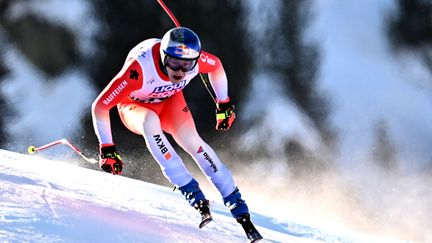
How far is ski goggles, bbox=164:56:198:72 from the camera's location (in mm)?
4984

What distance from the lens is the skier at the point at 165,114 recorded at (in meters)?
4.94

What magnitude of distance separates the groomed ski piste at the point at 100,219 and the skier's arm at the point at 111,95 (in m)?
0.77

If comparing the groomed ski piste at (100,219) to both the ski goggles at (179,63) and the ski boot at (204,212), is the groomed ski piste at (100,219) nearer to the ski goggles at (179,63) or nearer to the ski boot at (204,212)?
the ski boot at (204,212)

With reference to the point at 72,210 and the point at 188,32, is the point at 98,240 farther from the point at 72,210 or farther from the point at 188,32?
the point at 188,32

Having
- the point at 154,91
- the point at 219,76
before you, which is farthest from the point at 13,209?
the point at 219,76

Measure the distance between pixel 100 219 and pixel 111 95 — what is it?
44.9 inches

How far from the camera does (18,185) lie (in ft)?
18.1

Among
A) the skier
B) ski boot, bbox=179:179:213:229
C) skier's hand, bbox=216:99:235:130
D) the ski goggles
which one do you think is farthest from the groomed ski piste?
the ski goggles

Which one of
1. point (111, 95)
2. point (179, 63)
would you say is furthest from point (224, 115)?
point (111, 95)

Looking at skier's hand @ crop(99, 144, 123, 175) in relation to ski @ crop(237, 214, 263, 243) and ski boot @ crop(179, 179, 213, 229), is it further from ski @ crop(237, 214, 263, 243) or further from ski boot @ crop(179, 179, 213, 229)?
ski @ crop(237, 214, 263, 243)

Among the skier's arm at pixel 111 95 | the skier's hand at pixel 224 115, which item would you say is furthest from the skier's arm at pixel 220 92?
the skier's arm at pixel 111 95

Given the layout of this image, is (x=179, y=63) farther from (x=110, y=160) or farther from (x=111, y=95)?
(x=110, y=160)

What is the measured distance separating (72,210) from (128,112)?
1173mm

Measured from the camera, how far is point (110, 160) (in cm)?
490
